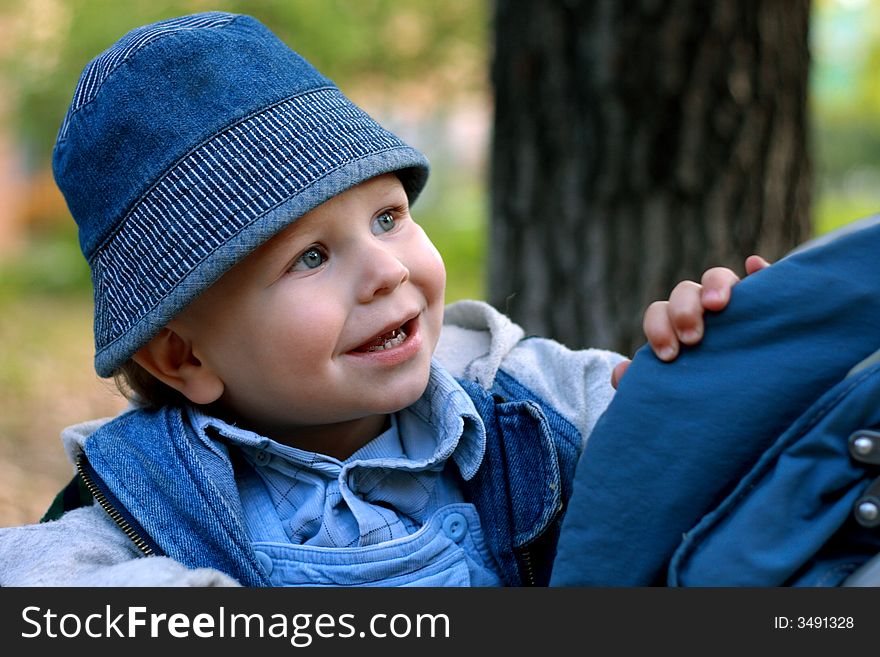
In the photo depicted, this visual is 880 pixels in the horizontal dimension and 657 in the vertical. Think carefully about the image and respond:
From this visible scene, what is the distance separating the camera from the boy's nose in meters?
1.60

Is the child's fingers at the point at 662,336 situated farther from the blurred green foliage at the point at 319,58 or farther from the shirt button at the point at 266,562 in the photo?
the blurred green foliage at the point at 319,58

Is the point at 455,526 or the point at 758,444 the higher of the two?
the point at 758,444

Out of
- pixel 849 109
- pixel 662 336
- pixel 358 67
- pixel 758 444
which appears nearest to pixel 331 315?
pixel 662 336

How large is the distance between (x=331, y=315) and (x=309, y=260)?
11cm

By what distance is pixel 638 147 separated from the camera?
112 inches

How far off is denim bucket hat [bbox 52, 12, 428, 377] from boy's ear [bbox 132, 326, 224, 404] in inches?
3.3

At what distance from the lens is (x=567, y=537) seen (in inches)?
53.7

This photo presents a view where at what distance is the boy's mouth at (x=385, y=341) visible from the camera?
5.46ft

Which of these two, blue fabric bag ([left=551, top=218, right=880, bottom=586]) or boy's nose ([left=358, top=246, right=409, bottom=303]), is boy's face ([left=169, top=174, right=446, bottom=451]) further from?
blue fabric bag ([left=551, top=218, right=880, bottom=586])

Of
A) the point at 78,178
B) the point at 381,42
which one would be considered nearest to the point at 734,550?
the point at 78,178

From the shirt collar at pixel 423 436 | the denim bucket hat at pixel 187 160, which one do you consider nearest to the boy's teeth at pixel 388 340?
the shirt collar at pixel 423 436

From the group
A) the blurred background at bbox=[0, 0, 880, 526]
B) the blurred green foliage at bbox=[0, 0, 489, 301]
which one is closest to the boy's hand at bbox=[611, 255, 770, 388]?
the blurred background at bbox=[0, 0, 880, 526]

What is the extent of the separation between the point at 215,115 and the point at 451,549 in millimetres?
830

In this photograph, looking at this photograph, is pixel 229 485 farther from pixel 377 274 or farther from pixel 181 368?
pixel 377 274
